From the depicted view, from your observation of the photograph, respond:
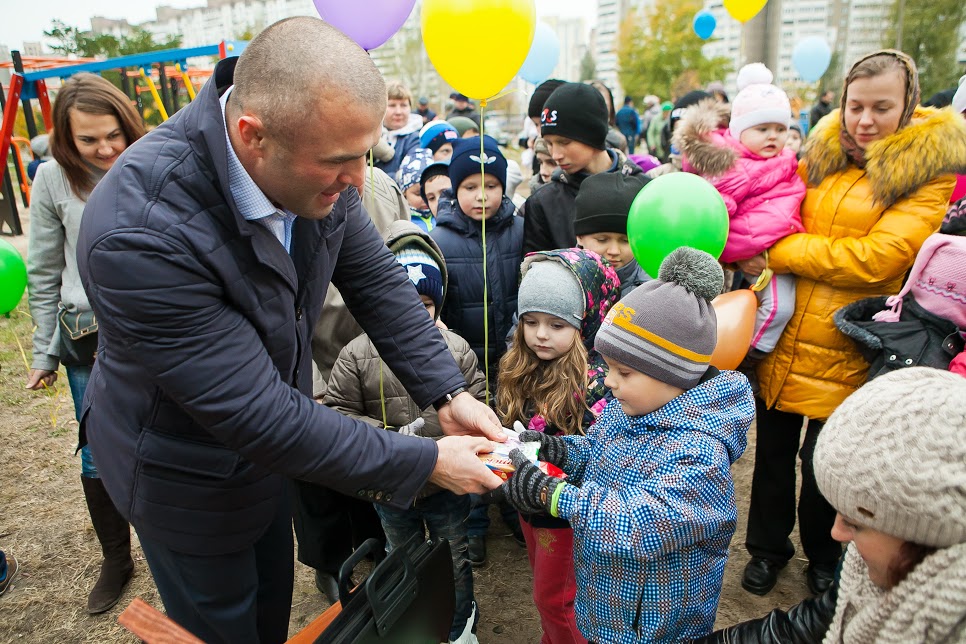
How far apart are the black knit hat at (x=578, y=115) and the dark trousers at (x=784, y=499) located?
1.47 m

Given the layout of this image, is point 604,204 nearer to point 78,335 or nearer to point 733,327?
point 733,327

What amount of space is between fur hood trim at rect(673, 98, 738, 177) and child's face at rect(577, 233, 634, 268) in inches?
18.0

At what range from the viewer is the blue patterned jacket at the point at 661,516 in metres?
1.57

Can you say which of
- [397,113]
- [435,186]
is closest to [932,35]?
[397,113]

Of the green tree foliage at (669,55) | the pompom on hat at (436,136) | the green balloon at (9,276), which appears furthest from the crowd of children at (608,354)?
the green tree foliage at (669,55)

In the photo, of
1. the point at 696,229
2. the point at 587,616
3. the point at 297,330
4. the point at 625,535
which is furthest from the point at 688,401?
the point at 297,330

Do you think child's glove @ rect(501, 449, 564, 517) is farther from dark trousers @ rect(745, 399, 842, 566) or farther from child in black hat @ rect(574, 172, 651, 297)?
dark trousers @ rect(745, 399, 842, 566)

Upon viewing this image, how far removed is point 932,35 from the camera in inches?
577

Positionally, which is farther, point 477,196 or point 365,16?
point 477,196

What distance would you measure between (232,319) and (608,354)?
0.99 meters

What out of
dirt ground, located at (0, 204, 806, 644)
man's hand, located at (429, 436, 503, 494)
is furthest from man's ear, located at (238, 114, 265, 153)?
dirt ground, located at (0, 204, 806, 644)

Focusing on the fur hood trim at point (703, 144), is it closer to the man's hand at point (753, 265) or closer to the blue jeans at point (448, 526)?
the man's hand at point (753, 265)

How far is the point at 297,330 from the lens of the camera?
1666mm

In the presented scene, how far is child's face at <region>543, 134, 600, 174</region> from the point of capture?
316 cm
